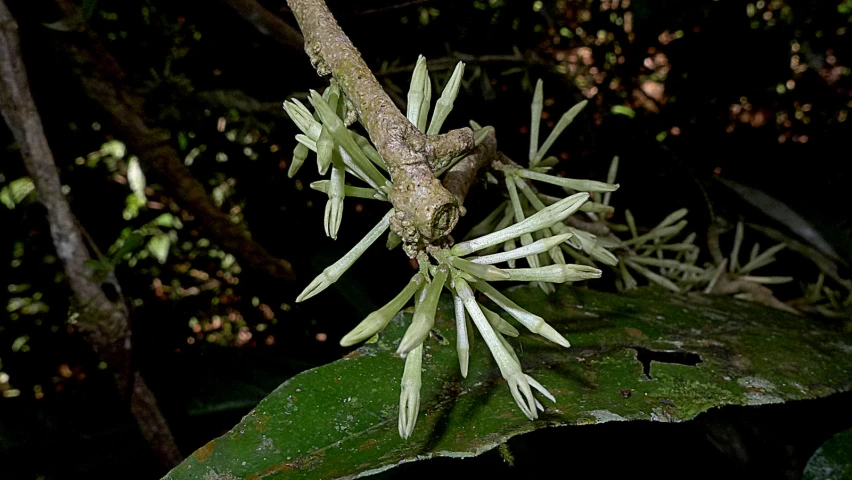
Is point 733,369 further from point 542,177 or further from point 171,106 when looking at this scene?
point 171,106

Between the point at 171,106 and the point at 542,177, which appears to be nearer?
the point at 542,177

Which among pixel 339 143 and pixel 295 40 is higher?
pixel 295 40

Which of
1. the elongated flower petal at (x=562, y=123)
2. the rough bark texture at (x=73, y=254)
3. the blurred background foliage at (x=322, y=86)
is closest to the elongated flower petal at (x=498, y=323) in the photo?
the elongated flower petal at (x=562, y=123)

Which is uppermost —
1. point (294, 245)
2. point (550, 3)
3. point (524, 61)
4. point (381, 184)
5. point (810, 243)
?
point (550, 3)

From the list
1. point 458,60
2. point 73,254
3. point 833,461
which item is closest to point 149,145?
point 73,254

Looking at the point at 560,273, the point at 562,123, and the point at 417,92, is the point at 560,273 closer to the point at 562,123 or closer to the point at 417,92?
the point at 417,92

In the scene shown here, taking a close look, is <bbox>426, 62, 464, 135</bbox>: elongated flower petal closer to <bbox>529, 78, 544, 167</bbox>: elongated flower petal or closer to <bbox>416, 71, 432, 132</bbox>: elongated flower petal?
<bbox>416, 71, 432, 132</bbox>: elongated flower petal

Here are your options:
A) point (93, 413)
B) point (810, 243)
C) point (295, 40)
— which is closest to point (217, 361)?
point (93, 413)

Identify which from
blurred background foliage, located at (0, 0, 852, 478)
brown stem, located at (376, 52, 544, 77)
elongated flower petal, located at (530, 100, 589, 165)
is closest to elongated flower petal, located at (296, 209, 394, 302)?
elongated flower petal, located at (530, 100, 589, 165)
